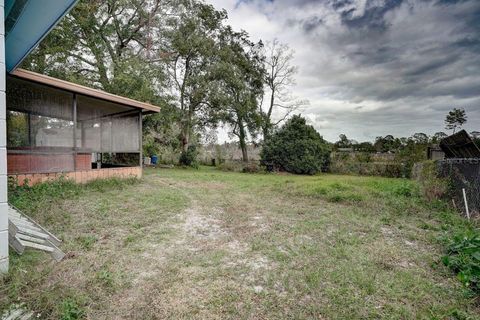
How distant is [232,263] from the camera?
2908 millimetres

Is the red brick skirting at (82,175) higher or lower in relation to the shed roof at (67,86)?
lower

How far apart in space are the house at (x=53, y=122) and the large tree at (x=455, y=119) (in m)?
28.6

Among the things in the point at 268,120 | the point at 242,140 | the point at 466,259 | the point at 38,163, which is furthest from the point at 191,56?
the point at 466,259

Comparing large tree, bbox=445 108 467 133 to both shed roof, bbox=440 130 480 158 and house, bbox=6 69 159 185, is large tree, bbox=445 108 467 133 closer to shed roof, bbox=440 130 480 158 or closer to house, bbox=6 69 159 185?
shed roof, bbox=440 130 480 158

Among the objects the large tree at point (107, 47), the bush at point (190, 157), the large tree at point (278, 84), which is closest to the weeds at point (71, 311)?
the large tree at point (107, 47)

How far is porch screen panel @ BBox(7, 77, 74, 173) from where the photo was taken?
5.97m

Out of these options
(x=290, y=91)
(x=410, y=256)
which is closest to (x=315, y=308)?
(x=410, y=256)

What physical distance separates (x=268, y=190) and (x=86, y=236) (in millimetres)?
5639

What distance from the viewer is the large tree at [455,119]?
23547 mm

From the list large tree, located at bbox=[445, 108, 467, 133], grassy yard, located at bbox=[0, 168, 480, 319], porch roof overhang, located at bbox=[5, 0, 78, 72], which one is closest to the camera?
grassy yard, located at bbox=[0, 168, 480, 319]

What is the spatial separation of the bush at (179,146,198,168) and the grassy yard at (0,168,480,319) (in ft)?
32.8

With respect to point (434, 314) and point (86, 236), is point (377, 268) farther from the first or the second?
point (86, 236)

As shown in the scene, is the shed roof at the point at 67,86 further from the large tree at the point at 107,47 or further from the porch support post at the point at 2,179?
the porch support post at the point at 2,179

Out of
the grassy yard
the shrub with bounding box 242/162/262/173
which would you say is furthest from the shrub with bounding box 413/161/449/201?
the shrub with bounding box 242/162/262/173
